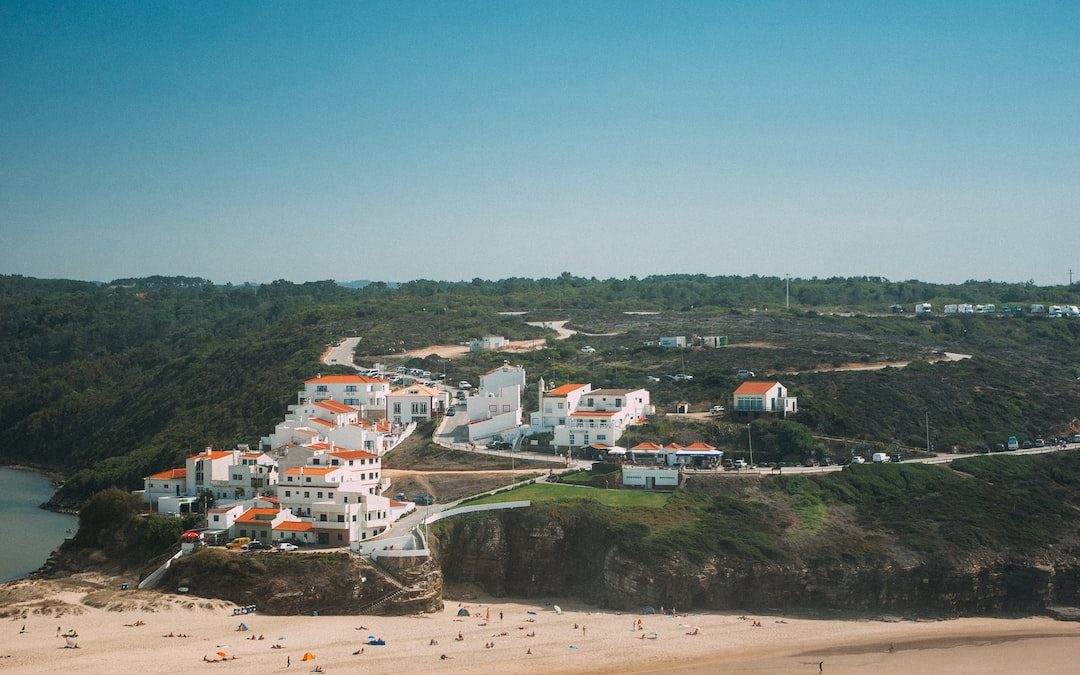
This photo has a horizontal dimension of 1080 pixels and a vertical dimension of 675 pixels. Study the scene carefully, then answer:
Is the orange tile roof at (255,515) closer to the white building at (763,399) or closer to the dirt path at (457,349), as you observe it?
the white building at (763,399)

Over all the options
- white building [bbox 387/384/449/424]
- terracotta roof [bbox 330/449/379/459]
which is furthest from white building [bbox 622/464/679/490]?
white building [bbox 387/384/449/424]

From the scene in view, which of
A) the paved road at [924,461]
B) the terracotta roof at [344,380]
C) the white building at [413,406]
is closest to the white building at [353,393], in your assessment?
the terracotta roof at [344,380]

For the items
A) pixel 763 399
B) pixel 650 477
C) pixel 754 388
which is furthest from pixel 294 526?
pixel 754 388

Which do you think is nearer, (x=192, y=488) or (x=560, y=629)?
(x=560, y=629)

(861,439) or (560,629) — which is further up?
(861,439)

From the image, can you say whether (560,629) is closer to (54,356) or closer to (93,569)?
(93,569)

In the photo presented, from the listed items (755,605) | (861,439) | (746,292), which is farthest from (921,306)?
(755,605)
